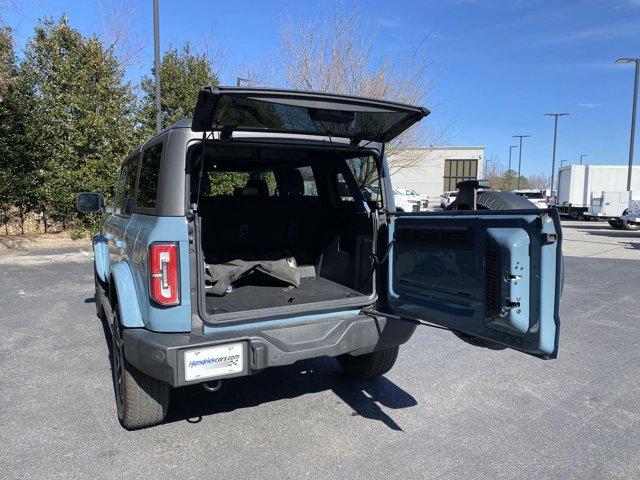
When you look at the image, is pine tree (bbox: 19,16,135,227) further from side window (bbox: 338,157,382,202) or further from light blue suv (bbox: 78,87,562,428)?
side window (bbox: 338,157,382,202)

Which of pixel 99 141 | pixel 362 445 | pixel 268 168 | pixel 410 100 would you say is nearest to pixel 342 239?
pixel 268 168

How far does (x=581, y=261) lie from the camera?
1067 centimetres

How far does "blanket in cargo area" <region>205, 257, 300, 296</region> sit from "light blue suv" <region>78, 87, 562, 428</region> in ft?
0.04

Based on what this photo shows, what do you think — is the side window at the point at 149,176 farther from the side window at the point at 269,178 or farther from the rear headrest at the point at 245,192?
the side window at the point at 269,178

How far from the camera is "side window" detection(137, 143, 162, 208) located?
119 inches

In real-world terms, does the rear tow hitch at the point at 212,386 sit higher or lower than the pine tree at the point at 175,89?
lower

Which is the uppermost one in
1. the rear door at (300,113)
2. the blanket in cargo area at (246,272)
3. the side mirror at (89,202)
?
the rear door at (300,113)

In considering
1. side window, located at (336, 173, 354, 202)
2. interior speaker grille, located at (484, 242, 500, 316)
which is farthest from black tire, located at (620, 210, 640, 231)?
interior speaker grille, located at (484, 242, 500, 316)

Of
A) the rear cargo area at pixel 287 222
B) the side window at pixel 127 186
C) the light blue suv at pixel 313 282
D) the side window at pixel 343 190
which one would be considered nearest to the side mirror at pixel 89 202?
the side window at pixel 127 186

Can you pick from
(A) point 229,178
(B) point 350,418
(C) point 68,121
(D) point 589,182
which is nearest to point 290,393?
(B) point 350,418

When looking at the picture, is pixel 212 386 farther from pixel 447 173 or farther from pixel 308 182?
pixel 447 173

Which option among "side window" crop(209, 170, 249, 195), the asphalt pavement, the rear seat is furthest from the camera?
"side window" crop(209, 170, 249, 195)

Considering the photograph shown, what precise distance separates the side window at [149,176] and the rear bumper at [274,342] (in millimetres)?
845

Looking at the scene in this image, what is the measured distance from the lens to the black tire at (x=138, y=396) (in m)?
2.98
